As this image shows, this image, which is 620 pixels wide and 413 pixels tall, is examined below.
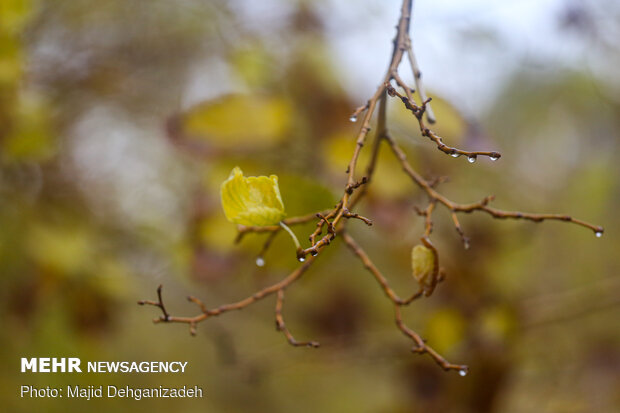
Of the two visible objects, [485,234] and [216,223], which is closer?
[216,223]

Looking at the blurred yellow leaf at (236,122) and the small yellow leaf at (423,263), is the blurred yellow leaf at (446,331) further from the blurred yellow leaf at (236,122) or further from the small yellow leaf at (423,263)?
the small yellow leaf at (423,263)

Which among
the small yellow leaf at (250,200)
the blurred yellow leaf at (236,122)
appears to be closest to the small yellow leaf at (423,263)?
the small yellow leaf at (250,200)

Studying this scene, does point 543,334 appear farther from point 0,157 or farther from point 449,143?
point 0,157

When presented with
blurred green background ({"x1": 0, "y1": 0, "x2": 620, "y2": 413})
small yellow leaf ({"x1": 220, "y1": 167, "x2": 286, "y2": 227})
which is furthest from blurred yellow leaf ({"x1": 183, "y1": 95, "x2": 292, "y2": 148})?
small yellow leaf ({"x1": 220, "y1": 167, "x2": 286, "y2": 227})

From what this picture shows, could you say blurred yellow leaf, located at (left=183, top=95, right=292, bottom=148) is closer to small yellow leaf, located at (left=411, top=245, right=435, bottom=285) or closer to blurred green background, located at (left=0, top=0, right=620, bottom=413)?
blurred green background, located at (left=0, top=0, right=620, bottom=413)

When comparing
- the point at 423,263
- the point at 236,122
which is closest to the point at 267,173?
the point at 236,122

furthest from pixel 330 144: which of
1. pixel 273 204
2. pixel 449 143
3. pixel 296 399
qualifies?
pixel 296 399

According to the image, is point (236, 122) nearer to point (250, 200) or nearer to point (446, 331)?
point (250, 200)
